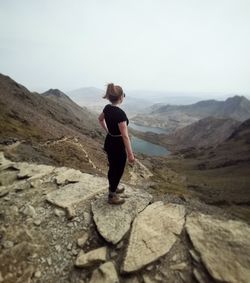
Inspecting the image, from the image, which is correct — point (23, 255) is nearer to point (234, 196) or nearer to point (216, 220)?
point (216, 220)

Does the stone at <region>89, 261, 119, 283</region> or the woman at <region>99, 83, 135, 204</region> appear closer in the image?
the stone at <region>89, 261, 119, 283</region>

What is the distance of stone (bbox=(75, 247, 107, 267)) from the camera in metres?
6.75

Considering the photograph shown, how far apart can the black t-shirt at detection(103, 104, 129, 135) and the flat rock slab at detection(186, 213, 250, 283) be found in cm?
378

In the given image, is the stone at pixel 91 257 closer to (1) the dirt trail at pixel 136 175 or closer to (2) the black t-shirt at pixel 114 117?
(2) the black t-shirt at pixel 114 117

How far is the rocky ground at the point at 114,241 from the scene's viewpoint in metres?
6.48

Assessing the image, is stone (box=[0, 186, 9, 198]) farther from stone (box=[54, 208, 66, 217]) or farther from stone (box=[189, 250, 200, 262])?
stone (box=[189, 250, 200, 262])

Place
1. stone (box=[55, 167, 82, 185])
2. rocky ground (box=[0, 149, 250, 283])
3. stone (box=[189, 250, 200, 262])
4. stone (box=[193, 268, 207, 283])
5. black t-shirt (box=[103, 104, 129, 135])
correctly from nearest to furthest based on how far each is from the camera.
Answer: stone (box=[193, 268, 207, 283]) < rocky ground (box=[0, 149, 250, 283]) < stone (box=[189, 250, 200, 262]) < black t-shirt (box=[103, 104, 129, 135]) < stone (box=[55, 167, 82, 185])

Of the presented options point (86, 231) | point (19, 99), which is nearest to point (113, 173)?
point (86, 231)

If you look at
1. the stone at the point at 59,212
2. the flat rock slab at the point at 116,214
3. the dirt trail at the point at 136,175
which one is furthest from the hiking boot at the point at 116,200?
the dirt trail at the point at 136,175

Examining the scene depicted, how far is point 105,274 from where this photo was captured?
6.45m

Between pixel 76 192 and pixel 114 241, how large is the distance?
3252 mm

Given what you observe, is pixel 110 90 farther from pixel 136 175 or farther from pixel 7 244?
pixel 136 175

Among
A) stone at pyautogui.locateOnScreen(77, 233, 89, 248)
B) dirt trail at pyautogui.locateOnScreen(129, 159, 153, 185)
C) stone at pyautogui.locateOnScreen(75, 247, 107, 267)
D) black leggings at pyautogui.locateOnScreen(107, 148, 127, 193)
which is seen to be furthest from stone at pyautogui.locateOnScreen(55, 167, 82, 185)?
dirt trail at pyautogui.locateOnScreen(129, 159, 153, 185)

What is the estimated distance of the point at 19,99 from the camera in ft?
362
